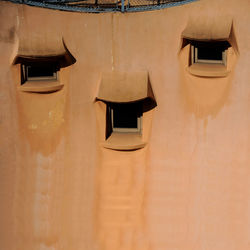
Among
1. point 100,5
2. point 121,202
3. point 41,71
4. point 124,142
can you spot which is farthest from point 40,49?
point 121,202

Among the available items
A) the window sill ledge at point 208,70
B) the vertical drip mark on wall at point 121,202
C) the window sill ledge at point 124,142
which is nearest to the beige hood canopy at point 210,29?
the window sill ledge at point 208,70

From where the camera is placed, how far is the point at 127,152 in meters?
5.70

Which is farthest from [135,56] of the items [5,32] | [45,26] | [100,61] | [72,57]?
[5,32]

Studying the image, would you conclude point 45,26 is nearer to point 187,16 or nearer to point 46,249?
point 187,16

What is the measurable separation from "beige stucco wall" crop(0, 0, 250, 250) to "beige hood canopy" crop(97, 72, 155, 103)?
114 millimetres

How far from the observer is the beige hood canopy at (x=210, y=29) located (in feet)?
16.5

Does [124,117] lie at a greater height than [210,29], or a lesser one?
lesser

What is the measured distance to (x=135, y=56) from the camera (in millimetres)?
5461

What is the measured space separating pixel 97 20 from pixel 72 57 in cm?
54

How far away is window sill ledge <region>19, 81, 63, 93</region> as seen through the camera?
541 cm

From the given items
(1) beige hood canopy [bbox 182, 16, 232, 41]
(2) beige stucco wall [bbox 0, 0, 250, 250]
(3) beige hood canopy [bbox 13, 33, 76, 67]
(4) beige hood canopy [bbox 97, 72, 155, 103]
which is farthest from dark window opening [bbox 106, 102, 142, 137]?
(1) beige hood canopy [bbox 182, 16, 232, 41]

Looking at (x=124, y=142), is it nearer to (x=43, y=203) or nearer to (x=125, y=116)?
(x=125, y=116)

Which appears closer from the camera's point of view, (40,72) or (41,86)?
(41,86)

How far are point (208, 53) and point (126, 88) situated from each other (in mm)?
1095
